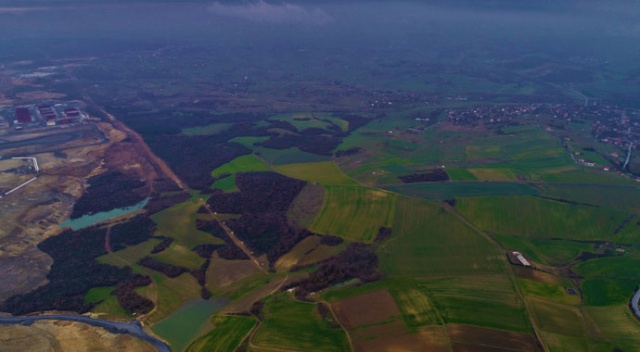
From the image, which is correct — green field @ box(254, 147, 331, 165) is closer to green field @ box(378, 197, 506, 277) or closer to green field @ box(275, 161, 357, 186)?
green field @ box(275, 161, 357, 186)

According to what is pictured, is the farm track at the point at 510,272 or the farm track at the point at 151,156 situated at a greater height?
the farm track at the point at 510,272

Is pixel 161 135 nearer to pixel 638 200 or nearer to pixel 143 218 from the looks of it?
pixel 143 218

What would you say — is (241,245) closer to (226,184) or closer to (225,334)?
(225,334)

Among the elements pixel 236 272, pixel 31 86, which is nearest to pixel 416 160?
pixel 236 272

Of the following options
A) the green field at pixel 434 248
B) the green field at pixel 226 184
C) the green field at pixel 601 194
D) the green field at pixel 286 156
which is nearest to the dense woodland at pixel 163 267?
the green field at pixel 226 184

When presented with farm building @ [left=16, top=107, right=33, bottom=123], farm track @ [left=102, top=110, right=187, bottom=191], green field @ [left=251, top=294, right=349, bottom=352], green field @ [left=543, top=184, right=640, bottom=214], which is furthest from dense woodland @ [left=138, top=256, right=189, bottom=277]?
farm building @ [left=16, top=107, right=33, bottom=123]

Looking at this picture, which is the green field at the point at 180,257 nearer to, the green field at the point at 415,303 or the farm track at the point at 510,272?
the green field at the point at 415,303
